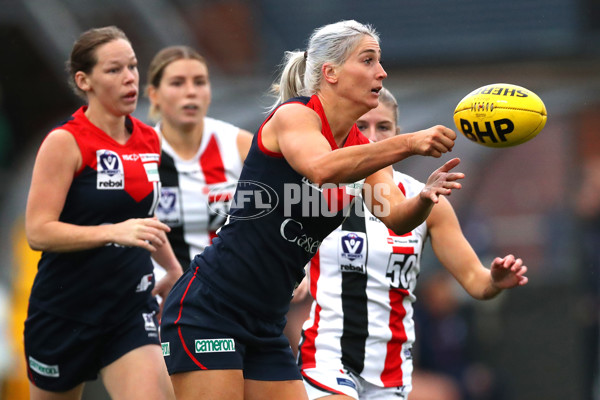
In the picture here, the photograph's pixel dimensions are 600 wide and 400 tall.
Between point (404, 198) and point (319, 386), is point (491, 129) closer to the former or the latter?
point (404, 198)

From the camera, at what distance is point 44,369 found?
5.24 m

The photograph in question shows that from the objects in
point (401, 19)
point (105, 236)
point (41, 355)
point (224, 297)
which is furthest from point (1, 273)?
point (401, 19)

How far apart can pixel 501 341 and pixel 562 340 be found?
68 cm

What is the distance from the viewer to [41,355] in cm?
523

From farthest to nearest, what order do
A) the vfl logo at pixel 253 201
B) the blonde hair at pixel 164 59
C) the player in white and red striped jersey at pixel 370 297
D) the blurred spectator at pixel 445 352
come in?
the blurred spectator at pixel 445 352
the blonde hair at pixel 164 59
the player in white and red striped jersey at pixel 370 297
the vfl logo at pixel 253 201

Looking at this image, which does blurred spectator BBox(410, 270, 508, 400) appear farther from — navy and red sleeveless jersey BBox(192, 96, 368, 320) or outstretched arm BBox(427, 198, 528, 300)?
navy and red sleeveless jersey BBox(192, 96, 368, 320)

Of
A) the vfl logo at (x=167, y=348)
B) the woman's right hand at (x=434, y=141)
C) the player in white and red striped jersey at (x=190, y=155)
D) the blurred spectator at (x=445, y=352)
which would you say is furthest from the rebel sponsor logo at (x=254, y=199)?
the blurred spectator at (x=445, y=352)

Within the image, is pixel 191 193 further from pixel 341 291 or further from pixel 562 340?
pixel 562 340

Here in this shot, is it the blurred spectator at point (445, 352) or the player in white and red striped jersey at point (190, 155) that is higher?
the player in white and red striped jersey at point (190, 155)

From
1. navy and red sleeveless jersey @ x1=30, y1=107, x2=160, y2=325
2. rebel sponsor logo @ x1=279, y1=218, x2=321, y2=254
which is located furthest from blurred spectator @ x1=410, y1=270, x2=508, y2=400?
rebel sponsor logo @ x1=279, y1=218, x2=321, y2=254

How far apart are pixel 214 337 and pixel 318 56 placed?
4.44 ft

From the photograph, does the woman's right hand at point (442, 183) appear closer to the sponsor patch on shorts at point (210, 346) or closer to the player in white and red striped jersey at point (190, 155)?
the sponsor patch on shorts at point (210, 346)

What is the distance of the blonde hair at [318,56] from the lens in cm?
429

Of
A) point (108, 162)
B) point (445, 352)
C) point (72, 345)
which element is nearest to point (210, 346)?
point (72, 345)
